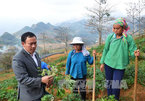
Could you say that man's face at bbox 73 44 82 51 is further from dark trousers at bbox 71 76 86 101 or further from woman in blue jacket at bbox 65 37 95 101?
dark trousers at bbox 71 76 86 101

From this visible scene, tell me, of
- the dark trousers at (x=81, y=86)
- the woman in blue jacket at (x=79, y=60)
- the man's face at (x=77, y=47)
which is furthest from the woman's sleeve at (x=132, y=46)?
the dark trousers at (x=81, y=86)

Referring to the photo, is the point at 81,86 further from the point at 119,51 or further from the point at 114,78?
the point at 119,51

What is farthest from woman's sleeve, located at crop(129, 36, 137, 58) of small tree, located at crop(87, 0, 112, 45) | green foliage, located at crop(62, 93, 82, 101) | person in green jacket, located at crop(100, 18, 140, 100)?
small tree, located at crop(87, 0, 112, 45)

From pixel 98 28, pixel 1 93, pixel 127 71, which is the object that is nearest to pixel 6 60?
pixel 98 28

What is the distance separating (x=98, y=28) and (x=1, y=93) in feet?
51.9

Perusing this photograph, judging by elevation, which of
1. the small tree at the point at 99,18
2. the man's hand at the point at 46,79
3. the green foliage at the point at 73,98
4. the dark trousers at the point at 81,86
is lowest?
the green foliage at the point at 73,98

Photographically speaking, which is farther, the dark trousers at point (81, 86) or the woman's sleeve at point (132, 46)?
the dark trousers at point (81, 86)

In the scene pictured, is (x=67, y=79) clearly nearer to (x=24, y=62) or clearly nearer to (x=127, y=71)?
(x=24, y=62)

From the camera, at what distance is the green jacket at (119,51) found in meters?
2.21

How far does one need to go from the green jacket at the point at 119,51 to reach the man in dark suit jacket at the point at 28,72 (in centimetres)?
137

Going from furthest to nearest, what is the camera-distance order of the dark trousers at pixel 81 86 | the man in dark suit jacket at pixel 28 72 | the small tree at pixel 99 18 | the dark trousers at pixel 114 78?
the small tree at pixel 99 18 < the dark trousers at pixel 81 86 < the dark trousers at pixel 114 78 < the man in dark suit jacket at pixel 28 72

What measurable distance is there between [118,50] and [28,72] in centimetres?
168

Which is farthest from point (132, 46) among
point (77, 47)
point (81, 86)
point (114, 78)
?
point (81, 86)

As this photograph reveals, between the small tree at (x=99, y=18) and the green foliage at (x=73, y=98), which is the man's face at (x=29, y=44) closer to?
the green foliage at (x=73, y=98)
